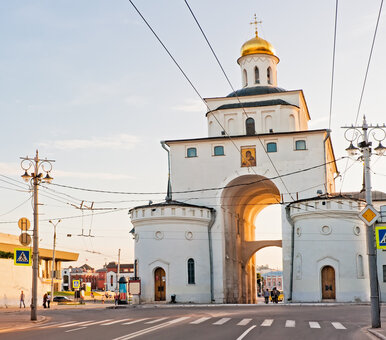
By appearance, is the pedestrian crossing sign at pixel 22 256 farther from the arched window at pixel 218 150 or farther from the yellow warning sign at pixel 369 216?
the arched window at pixel 218 150

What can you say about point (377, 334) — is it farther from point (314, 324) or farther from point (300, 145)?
point (300, 145)

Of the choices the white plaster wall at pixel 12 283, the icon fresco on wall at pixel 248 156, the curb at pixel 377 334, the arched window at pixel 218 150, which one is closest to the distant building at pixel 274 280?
the arched window at pixel 218 150

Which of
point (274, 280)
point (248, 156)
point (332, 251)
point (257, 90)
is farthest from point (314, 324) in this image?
point (274, 280)

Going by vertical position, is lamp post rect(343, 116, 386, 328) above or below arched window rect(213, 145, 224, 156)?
below

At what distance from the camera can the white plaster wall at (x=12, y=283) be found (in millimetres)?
41969

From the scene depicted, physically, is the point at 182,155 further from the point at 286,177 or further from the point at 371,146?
the point at 371,146

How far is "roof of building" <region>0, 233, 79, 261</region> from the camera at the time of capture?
6106cm

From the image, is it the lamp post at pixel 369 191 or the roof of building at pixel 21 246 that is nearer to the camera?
the lamp post at pixel 369 191

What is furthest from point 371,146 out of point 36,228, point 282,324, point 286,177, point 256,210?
point 256,210

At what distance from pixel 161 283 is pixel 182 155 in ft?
33.3

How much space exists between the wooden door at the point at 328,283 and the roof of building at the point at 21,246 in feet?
101

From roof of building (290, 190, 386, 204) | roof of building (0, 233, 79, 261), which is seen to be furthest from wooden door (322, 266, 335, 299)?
roof of building (0, 233, 79, 261)

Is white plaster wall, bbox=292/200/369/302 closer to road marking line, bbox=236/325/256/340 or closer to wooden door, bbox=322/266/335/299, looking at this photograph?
wooden door, bbox=322/266/335/299

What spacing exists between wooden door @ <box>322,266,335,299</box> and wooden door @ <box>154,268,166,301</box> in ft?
36.2
